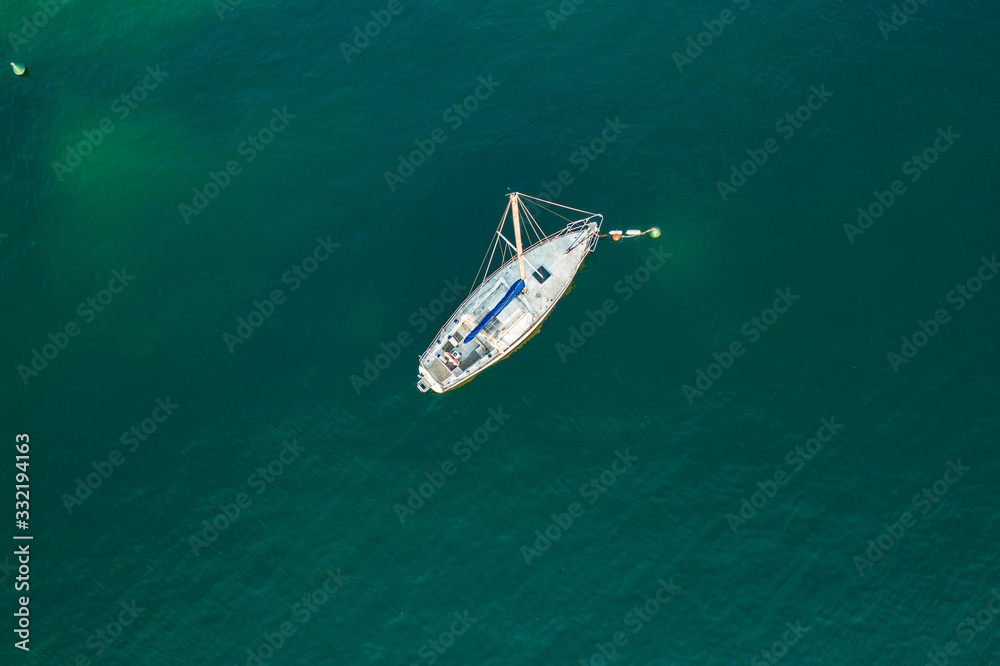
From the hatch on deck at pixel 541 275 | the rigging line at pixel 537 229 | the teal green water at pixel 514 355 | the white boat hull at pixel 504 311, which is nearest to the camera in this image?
the teal green water at pixel 514 355

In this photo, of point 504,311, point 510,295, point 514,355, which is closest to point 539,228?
point 510,295

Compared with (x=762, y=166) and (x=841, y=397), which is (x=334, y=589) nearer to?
(x=841, y=397)

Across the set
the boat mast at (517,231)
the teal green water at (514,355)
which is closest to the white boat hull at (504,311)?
the teal green water at (514,355)

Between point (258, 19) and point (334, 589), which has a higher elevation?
point (258, 19)

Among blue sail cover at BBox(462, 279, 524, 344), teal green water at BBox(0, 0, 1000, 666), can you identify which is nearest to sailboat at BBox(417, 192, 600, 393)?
blue sail cover at BBox(462, 279, 524, 344)

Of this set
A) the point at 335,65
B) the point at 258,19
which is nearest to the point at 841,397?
the point at 335,65

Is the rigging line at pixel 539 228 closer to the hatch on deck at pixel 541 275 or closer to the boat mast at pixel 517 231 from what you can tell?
the hatch on deck at pixel 541 275
